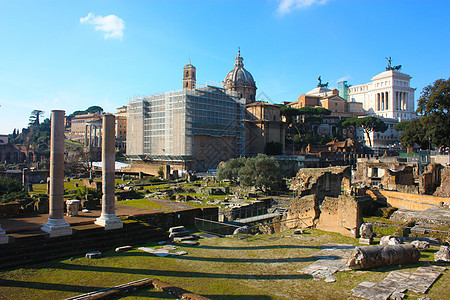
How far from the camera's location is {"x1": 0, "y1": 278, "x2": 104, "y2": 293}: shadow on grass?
7.10 m

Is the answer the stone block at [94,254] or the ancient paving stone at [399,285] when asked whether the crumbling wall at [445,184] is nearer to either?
the ancient paving stone at [399,285]

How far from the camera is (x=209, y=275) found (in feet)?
25.8

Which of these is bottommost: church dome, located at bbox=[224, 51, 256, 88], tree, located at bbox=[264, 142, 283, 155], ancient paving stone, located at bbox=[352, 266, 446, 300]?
ancient paving stone, located at bbox=[352, 266, 446, 300]

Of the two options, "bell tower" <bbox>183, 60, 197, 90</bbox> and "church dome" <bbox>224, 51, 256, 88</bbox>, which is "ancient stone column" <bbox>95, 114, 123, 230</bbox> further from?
"church dome" <bbox>224, 51, 256, 88</bbox>

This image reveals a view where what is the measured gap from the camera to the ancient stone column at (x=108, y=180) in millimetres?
11422

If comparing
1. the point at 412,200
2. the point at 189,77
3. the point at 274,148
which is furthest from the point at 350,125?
the point at 412,200

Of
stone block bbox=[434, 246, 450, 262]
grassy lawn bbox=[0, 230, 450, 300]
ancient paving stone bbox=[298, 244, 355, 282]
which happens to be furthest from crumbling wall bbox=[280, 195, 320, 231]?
stone block bbox=[434, 246, 450, 262]

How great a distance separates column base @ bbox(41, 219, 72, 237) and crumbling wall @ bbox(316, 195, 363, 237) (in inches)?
354

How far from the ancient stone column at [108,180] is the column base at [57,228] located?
1.30 m

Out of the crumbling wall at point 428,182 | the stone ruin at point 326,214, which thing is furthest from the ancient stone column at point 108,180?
the crumbling wall at point 428,182

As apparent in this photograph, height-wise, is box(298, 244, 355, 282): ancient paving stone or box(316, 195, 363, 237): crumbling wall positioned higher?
box(316, 195, 363, 237): crumbling wall

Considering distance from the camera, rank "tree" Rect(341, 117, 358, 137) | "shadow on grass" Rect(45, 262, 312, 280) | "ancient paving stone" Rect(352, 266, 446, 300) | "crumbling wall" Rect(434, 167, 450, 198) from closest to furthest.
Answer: "ancient paving stone" Rect(352, 266, 446, 300), "shadow on grass" Rect(45, 262, 312, 280), "crumbling wall" Rect(434, 167, 450, 198), "tree" Rect(341, 117, 358, 137)

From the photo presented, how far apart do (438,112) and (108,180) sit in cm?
3123

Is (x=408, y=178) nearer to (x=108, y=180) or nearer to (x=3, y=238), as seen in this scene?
(x=108, y=180)
